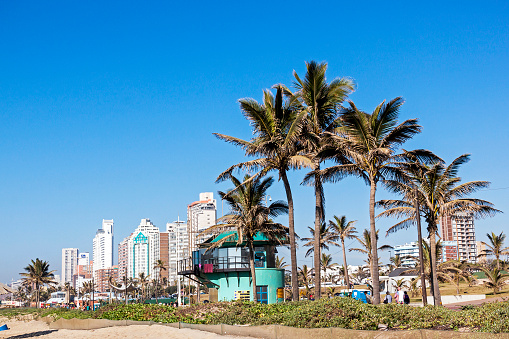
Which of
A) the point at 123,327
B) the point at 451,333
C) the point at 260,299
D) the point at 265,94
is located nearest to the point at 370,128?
the point at 265,94

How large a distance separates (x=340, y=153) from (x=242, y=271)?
18.3 metres

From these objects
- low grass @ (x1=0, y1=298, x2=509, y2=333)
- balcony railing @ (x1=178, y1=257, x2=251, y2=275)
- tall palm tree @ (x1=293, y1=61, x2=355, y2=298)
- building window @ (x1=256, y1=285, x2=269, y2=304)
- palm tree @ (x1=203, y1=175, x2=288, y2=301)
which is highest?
tall palm tree @ (x1=293, y1=61, x2=355, y2=298)

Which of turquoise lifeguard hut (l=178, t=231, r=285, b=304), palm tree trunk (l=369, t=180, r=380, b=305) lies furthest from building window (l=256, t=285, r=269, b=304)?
palm tree trunk (l=369, t=180, r=380, b=305)

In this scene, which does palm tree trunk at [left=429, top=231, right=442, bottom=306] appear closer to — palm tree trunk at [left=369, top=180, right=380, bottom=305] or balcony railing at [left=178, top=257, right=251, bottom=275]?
palm tree trunk at [left=369, top=180, right=380, bottom=305]

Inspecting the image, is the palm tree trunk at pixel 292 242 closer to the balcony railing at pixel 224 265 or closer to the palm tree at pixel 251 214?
the palm tree at pixel 251 214

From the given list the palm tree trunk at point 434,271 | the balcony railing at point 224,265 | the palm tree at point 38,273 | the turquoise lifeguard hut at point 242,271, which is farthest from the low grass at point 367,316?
the palm tree at point 38,273

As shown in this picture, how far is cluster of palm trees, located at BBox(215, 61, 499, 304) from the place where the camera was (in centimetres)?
2211

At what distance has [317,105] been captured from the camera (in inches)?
952

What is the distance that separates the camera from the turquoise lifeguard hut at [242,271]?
3703 cm

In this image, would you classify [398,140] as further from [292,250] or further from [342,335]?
[342,335]

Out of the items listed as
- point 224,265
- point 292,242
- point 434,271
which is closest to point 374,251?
point 292,242

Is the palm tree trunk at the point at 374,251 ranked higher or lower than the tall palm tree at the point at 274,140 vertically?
lower

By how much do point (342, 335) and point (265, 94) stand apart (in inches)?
576

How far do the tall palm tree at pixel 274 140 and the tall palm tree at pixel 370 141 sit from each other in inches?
78.0
